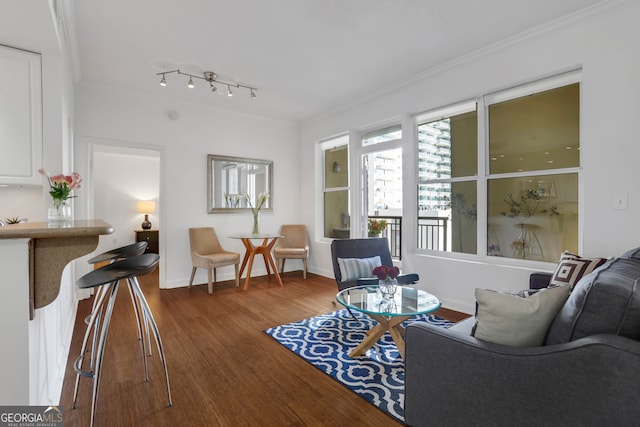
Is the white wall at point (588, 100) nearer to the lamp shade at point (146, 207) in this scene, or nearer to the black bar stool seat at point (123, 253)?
the black bar stool seat at point (123, 253)

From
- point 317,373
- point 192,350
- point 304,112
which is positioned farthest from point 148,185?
point 317,373

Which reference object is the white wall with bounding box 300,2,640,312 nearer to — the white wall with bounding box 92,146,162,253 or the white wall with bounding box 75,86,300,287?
the white wall with bounding box 75,86,300,287

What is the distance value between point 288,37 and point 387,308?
102 inches

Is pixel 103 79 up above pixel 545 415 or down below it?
above

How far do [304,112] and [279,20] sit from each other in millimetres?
2586

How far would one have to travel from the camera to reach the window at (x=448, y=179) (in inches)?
141

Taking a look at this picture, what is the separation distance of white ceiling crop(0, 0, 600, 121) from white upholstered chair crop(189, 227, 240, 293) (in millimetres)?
2058

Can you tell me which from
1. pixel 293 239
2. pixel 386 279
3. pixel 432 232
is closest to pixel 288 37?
pixel 386 279

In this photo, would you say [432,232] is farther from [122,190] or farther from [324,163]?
[122,190]

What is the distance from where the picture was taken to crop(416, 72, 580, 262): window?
2.92 meters

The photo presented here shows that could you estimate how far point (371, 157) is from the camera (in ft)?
16.0

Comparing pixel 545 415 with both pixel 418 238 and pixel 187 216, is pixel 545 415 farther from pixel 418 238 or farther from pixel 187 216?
pixel 187 216

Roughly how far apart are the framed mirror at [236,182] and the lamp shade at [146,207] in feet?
9.93

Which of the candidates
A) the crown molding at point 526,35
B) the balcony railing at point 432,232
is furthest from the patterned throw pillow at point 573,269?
the crown molding at point 526,35
